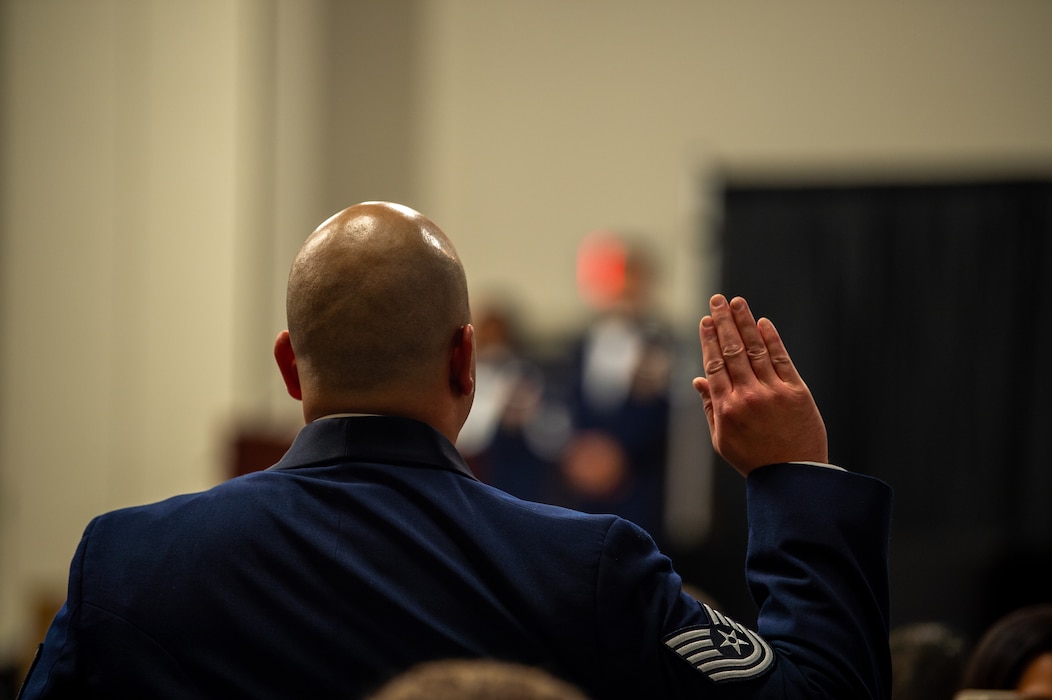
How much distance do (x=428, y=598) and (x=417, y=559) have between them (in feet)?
0.14

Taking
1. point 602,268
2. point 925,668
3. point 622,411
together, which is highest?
point 602,268

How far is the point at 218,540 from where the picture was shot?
3.96 feet

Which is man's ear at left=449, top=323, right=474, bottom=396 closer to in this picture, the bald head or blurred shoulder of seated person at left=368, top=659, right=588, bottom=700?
the bald head

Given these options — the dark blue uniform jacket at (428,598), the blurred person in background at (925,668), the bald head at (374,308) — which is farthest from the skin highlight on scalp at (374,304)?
the blurred person in background at (925,668)

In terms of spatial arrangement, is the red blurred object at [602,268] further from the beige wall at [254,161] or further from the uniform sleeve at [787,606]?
the uniform sleeve at [787,606]

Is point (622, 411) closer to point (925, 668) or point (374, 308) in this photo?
point (925, 668)

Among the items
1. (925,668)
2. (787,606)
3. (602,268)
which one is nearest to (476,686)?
(787,606)

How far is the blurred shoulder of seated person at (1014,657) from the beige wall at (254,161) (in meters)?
4.18

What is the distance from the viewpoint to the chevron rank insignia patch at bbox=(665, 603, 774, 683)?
1.13 m

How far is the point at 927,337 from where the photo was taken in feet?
18.1

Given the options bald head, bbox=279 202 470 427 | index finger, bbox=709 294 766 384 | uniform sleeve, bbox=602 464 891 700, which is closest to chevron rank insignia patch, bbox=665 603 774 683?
uniform sleeve, bbox=602 464 891 700

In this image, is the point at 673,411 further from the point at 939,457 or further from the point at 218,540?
the point at 218,540

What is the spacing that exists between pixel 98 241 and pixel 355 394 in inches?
210

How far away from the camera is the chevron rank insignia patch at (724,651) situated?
1132mm
